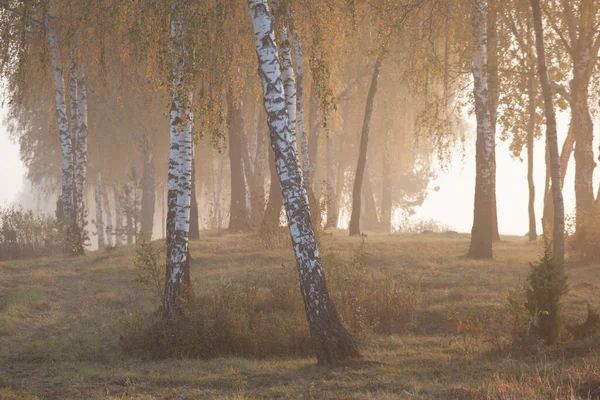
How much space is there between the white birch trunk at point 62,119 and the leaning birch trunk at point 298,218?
11299 mm

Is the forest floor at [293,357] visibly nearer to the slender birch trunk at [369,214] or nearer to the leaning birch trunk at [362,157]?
the leaning birch trunk at [362,157]

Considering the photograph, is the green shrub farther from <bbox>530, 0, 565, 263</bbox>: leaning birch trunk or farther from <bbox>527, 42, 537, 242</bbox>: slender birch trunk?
<bbox>527, 42, 537, 242</bbox>: slender birch trunk

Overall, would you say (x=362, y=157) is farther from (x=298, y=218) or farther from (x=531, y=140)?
(x=298, y=218)

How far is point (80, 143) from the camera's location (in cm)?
2009

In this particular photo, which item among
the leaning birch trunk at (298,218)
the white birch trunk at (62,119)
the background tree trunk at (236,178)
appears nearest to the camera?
the leaning birch trunk at (298,218)

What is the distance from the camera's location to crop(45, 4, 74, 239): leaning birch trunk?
1778 centimetres

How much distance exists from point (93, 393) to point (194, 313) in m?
2.75

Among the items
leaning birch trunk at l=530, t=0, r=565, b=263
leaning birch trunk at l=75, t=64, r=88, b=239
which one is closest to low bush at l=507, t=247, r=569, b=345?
leaning birch trunk at l=530, t=0, r=565, b=263

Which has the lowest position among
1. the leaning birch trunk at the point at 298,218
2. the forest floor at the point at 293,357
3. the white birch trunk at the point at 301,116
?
the forest floor at the point at 293,357

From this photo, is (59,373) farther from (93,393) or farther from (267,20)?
Answer: (267,20)

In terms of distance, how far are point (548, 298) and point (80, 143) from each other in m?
15.9

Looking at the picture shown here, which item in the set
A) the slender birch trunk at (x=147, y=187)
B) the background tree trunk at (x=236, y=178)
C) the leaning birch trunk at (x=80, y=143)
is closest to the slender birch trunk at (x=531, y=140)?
the background tree trunk at (x=236, y=178)

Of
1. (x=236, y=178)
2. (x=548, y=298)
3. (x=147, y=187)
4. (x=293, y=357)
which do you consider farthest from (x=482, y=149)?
(x=147, y=187)

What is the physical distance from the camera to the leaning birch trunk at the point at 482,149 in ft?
54.9
